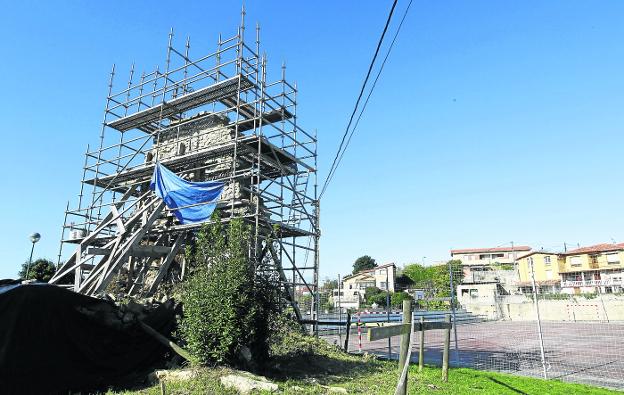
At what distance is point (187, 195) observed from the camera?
1257cm

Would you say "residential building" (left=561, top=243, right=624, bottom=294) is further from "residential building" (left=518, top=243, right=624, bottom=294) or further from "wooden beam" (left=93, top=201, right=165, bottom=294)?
"wooden beam" (left=93, top=201, right=165, bottom=294)

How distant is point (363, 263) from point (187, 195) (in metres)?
76.7

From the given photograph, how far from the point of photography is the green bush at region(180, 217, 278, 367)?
805 cm

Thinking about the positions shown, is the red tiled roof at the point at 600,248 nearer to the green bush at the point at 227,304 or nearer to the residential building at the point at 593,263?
the residential building at the point at 593,263

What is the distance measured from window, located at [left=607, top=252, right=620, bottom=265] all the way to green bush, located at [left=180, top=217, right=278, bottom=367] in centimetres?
6128

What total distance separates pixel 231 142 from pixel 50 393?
784 centimetres

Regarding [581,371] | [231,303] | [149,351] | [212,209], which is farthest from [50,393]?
[581,371]

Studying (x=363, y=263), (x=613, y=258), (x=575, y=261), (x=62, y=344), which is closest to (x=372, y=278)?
(x=363, y=263)

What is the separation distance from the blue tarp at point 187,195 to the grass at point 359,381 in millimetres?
4930

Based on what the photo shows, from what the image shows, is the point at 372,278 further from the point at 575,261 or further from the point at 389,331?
the point at 389,331

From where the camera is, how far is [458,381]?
8.78 metres

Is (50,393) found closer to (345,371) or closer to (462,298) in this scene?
(345,371)

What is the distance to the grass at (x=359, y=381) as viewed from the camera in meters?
7.36

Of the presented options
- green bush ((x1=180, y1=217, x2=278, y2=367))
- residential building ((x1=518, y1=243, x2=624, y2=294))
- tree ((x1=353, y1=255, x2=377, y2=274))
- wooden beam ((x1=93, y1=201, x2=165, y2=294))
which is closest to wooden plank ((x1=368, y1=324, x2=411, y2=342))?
green bush ((x1=180, y1=217, x2=278, y2=367))
